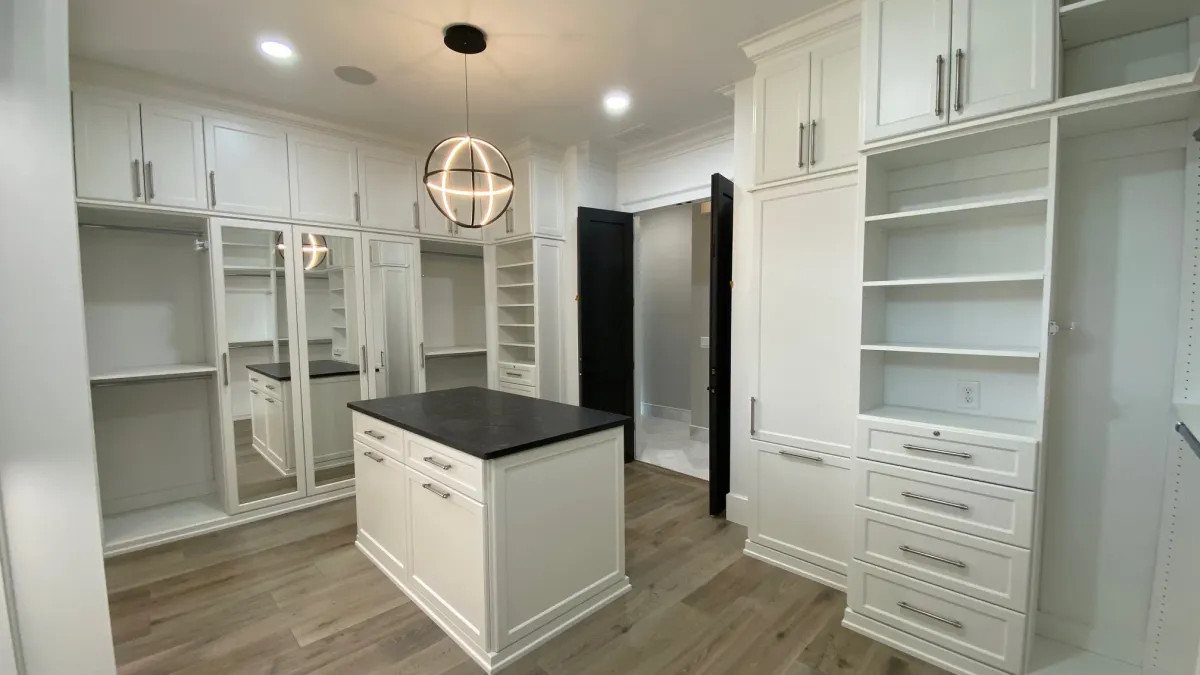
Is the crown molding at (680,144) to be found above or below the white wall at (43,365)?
above

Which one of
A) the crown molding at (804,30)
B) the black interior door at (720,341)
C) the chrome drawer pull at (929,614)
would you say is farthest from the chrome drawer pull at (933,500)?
the crown molding at (804,30)

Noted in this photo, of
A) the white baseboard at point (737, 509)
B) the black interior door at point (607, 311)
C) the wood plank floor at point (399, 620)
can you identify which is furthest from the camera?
the black interior door at point (607, 311)

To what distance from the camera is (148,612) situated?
2393mm

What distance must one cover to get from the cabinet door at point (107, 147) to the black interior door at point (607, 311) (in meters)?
3.02

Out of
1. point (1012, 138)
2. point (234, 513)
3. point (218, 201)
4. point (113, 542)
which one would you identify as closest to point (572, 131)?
point (218, 201)

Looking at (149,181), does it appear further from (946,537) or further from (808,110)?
(946,537)

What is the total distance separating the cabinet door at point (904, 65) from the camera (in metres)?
1.95

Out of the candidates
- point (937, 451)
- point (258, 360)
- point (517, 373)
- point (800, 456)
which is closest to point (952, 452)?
point (937, 451)

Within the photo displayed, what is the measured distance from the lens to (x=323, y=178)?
12.2 feet

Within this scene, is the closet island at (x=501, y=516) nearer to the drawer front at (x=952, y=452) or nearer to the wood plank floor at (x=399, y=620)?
the wood plank floor at (x=399, y=620)

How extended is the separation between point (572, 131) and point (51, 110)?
331cm

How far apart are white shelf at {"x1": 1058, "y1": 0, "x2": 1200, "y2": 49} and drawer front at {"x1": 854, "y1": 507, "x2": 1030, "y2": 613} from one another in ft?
6.51

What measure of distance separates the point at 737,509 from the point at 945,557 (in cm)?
146

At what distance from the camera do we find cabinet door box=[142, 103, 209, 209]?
2998 mm
